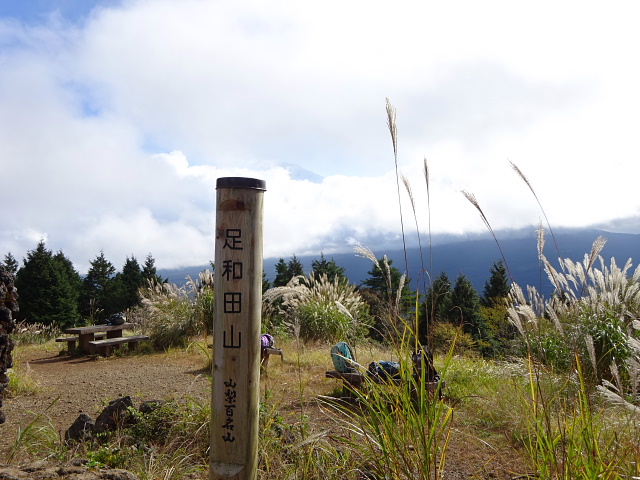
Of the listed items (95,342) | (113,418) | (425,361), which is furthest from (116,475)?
(95,342)

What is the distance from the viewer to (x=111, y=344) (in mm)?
8688

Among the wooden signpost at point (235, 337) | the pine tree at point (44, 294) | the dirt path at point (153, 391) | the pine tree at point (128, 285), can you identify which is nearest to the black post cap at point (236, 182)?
the wooden signpost at point (235, 337)

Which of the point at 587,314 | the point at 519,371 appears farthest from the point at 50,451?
the point at 587,314

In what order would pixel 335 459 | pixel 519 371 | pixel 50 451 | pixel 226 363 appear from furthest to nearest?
pixel 519 371
pixel 50 451
pixel 335 459
pixel 226 363

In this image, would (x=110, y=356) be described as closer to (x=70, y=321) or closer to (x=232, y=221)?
(x=232, y=221)

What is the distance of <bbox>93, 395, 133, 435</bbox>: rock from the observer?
3613 millimetres

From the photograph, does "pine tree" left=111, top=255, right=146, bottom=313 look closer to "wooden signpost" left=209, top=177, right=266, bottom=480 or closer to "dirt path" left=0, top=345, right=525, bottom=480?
"dirt path" left=0, top=345, right=525, bottom=480

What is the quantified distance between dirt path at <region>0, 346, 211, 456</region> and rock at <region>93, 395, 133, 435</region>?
0.39m

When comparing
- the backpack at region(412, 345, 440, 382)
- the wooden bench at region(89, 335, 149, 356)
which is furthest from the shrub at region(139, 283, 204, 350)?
the backpack at region(412, 345, 440, 382)

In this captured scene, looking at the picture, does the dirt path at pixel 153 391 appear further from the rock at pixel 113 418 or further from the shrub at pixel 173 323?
the shrub at pixel 173 323

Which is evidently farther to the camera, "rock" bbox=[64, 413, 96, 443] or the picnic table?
the picnic table

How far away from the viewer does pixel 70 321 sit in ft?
74.8

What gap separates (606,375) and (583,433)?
3.61m

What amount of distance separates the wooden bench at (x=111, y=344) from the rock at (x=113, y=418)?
5.23 m
